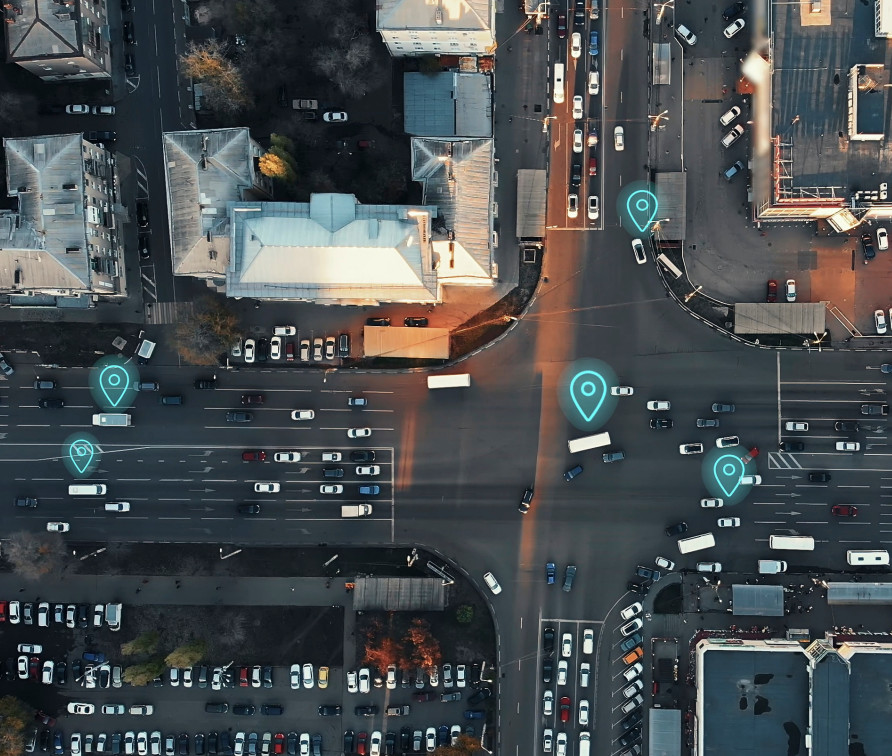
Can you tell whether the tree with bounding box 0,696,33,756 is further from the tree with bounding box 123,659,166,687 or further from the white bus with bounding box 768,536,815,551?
the white bus with bounding box 768,536,815,551

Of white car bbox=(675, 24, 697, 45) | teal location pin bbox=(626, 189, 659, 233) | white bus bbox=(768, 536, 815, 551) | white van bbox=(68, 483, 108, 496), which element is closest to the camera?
white bus bbox=(768, 536, 815, 551)

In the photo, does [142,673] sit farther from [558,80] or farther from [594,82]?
[594,82]

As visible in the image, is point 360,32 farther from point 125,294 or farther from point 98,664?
point 98,664

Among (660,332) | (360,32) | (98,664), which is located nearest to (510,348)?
(660,332)

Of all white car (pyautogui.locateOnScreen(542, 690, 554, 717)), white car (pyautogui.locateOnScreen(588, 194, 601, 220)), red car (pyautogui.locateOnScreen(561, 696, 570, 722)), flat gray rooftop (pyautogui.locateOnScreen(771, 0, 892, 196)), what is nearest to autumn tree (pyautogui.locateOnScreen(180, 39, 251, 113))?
white car (pyautogui.locateOnScreen(588, 194, 601, 220))

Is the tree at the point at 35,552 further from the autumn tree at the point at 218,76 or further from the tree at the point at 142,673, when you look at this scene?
the autumn tree at the point at 218,76

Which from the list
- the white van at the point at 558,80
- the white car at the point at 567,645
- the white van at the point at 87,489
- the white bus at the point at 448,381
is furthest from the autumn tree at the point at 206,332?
the white car at the point at 567,645
